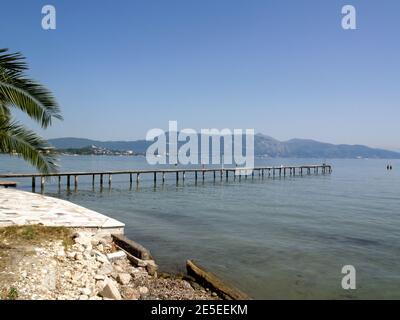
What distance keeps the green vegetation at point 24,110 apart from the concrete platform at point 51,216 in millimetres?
1979

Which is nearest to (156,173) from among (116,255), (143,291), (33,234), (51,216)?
(51,216)

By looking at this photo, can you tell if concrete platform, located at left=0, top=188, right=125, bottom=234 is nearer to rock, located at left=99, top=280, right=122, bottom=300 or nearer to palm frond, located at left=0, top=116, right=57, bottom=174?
palm frond, located at left=0, top=116, right=57, bottom=174

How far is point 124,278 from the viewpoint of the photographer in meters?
8.48

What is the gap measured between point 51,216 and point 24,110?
3983 millimetres

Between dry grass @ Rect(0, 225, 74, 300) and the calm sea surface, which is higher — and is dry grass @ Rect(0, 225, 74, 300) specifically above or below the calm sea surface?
above

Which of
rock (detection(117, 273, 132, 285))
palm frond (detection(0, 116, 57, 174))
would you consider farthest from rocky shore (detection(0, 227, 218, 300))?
palm frond (detection(0, 116, 57, 174))

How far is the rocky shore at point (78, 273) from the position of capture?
21.7ft

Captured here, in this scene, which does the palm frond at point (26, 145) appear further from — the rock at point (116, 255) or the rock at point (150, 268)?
the rock at point (150, 268)

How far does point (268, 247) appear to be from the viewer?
14414 mm

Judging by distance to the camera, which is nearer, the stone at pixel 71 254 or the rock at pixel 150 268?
the stone at pixel 71 254

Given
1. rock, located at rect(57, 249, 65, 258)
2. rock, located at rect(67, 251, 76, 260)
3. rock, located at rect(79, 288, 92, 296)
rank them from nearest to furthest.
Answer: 1. rock, located at rect(79, 288, 92, 296)
2. rock, located at rect(57, 249, 65, 258)
3. rock, located at rect(67, 251, 76, 260)

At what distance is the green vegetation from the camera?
8.66 m

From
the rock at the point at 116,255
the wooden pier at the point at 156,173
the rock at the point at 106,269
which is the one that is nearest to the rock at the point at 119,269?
the rock at the point at 106,269

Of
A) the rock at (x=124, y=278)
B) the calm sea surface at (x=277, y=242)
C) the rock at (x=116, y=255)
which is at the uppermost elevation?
the rock at (x=116, y=255)
